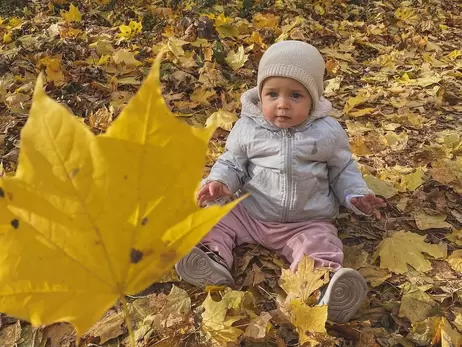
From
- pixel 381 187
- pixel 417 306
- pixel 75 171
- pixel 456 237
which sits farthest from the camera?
pixel 381 187

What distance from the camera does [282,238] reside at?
2.05m

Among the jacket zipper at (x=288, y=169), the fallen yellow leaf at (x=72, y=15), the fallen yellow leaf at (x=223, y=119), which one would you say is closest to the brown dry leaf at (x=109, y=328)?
the jacket zipper at (x=288, y=169)

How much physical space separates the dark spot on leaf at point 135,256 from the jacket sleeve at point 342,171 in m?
1.36

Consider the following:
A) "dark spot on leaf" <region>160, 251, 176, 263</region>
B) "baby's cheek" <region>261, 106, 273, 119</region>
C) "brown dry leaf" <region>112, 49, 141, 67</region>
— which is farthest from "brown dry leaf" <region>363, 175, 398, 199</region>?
"brown dry leaf" <region>112, 49, 141, 67</region>

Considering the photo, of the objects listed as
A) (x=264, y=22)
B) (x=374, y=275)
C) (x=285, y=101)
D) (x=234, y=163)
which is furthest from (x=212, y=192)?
(x=264, y=22)

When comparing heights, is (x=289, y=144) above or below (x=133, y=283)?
below

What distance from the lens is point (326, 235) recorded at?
197 cm

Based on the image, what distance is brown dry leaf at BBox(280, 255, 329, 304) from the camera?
1702mm

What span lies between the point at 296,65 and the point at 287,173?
1.49 feet

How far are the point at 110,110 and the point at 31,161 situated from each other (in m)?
2.19

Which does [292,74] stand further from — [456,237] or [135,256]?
[135,256]

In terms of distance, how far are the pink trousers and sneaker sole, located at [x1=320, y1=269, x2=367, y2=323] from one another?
0.48 feet

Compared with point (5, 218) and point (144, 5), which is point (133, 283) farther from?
point (144, 5)

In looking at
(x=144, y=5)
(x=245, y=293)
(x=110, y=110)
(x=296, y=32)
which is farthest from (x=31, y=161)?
(x=144, y=5)
